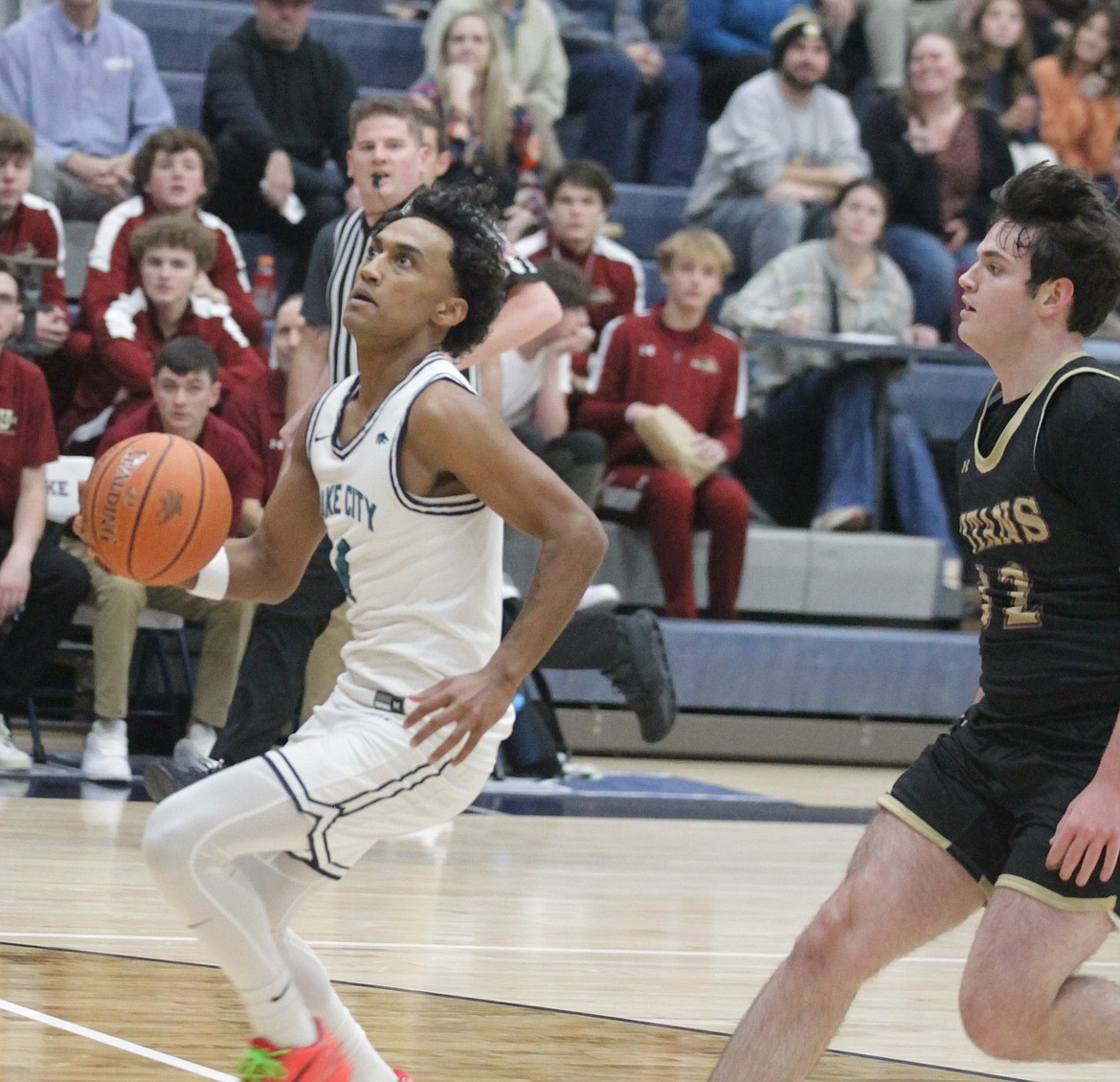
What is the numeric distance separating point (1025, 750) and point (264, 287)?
244 inches

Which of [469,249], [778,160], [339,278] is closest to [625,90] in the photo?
[778,160]

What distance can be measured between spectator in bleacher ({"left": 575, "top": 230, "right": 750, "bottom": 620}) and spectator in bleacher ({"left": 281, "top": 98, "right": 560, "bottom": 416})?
Answer: 9.02 ft

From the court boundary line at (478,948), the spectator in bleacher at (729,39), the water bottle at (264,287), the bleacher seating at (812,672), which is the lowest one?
the bleacher seating at (812,672)

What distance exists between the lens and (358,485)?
10.2 feet

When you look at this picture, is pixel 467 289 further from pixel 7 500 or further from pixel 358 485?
pixel 7 500

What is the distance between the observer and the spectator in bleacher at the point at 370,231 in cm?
521

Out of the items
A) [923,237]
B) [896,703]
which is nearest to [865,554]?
[896,703]

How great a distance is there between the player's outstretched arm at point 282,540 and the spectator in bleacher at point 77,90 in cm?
546

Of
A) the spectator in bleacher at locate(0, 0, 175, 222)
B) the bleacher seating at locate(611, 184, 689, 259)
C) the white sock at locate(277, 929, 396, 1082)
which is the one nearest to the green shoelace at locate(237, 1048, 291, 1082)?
the white sock at locate(277, 929, 396, 1082)

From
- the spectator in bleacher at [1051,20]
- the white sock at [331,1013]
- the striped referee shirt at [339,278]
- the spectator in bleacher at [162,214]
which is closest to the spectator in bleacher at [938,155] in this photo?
the spectator in bleacher at [1051,20]

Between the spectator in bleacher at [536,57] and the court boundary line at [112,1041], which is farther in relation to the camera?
the spectator in bleacher at [536,57]

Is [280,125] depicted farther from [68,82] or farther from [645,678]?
[645,678]

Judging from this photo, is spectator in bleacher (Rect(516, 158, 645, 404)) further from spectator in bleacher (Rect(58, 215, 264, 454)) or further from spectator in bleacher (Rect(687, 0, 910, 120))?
spectator in bleacher (Rect(687, 0, 910, 120))

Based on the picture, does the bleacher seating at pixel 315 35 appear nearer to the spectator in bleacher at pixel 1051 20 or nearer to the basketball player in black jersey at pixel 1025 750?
the spectator in bleacher at pixel 1051 20
